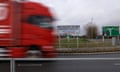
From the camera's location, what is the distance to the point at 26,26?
19.1 meters

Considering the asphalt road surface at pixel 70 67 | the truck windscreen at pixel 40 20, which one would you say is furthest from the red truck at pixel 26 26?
the asphalt road surface at pixel 70 67

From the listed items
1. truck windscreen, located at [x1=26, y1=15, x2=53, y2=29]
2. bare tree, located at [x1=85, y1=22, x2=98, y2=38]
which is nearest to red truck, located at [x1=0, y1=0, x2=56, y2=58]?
truck windscreen, located at [x1=26, y1=15, x2=53, y2=29]

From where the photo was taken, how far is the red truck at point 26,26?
18875 millimetres

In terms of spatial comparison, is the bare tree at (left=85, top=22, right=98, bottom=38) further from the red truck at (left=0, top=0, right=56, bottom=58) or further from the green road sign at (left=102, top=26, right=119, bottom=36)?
the red truck at (left=0, top=0, right=56, bottom=58)

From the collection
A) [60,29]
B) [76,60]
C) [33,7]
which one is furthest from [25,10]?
[60,29]

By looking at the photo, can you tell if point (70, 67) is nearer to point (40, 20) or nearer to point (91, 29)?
point (40, 20)

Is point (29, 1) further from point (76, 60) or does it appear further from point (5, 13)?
point (76, 60)

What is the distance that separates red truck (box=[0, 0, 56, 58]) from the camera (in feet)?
61.9

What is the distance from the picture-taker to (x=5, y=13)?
19344 mm

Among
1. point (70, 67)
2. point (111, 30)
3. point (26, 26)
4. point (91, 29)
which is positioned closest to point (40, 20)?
point (26, 26)

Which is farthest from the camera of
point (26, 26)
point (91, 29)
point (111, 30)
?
point (91, 29)

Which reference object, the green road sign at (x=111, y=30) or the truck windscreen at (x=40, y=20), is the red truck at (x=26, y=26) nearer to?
the truck windscreen at (x=40, y=20)

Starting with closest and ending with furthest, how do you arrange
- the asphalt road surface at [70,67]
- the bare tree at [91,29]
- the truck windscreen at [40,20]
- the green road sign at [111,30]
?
1. the asphalt road surface at [70,67]
2. the truck windscreen at [40,20]
3. the green road sign at [111,30]
4. the bare tree at [91,29]

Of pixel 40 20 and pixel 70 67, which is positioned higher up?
pixel 40 20
